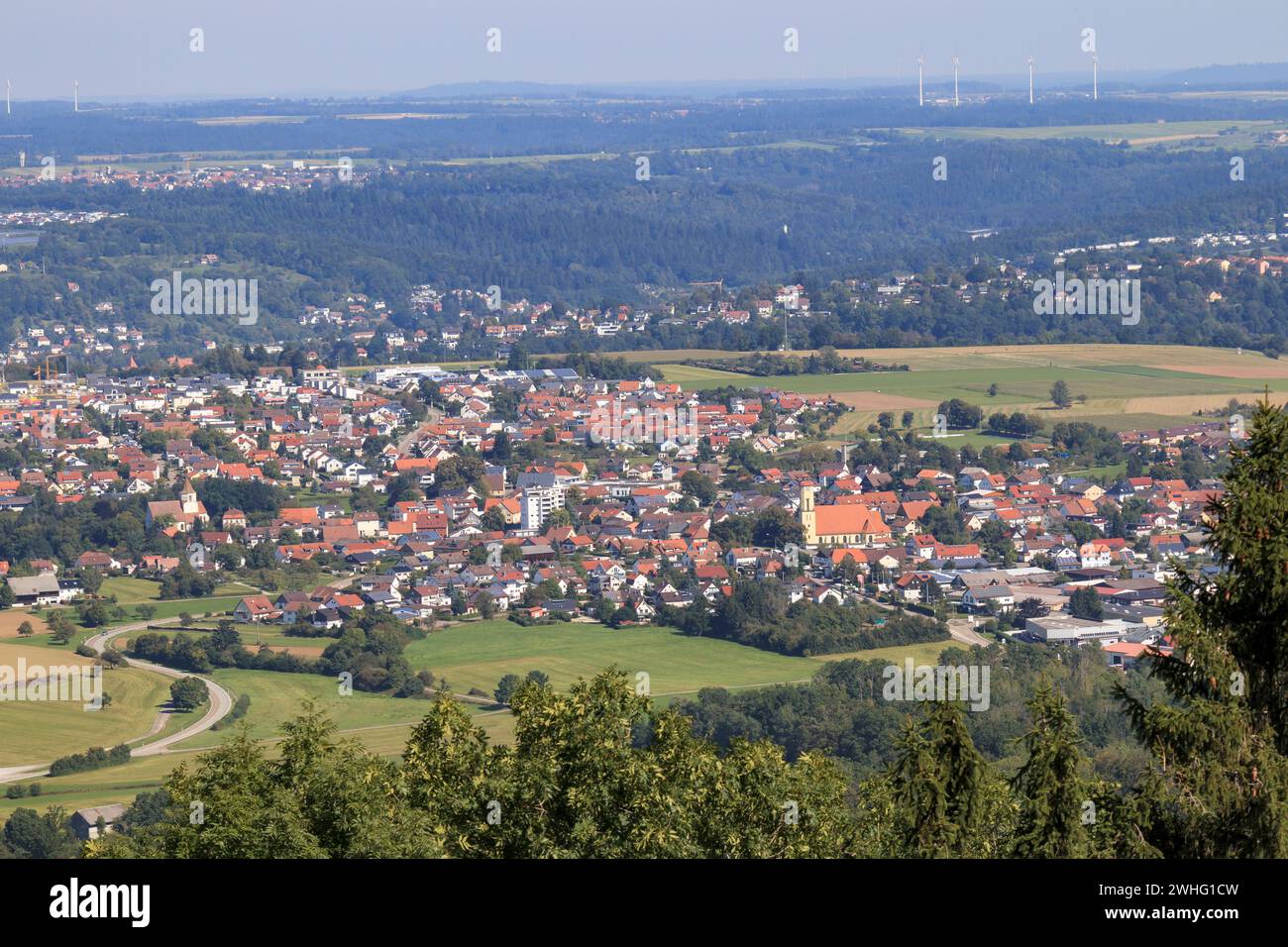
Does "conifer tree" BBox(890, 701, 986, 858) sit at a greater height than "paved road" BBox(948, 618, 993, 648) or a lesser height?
greater

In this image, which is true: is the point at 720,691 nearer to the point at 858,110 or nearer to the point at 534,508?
the point at 534,508

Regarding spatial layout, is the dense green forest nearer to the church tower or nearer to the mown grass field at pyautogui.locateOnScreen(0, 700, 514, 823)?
the church tower

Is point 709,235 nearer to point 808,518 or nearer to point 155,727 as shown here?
point 808,518

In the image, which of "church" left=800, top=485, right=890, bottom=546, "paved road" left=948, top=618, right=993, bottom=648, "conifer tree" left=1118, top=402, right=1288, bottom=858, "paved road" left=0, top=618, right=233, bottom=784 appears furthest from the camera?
"church" left=800, top=485, right=890, bottom=546

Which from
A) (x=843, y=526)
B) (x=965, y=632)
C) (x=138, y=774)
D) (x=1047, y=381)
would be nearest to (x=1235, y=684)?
(x=138, y=774)

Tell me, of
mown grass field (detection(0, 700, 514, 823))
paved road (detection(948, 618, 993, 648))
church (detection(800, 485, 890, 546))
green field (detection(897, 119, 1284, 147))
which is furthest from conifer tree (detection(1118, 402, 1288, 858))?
green field (detection(897, 119, 1284, 147))

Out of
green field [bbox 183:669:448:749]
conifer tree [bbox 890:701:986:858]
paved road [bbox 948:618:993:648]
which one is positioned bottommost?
paved road [bbox 948:618:993:648]
